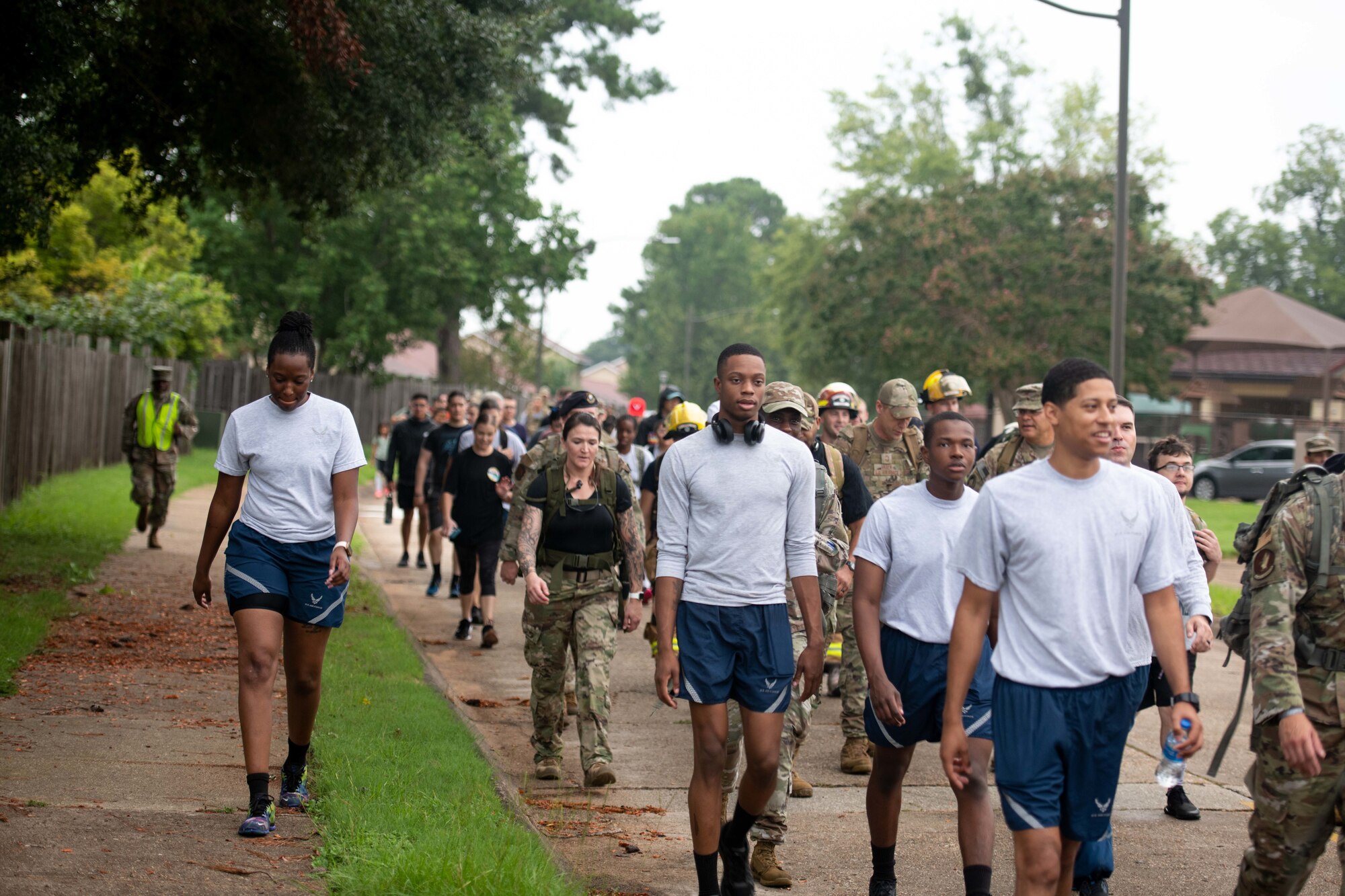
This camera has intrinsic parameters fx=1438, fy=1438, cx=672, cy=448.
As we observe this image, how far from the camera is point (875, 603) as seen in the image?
533 centimetres

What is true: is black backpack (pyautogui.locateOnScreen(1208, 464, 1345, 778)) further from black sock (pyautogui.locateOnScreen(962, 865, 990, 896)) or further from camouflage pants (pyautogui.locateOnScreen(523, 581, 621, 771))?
camouflage pants (pyautogui.locateOnScreen(523, 581, 621, 771))

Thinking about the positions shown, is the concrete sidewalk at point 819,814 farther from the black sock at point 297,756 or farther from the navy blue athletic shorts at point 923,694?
the black sock at point 297,756

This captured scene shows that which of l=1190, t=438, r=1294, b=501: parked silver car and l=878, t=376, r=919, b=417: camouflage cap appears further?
l=1190, t=438, r=1294, b=501: parked silver car

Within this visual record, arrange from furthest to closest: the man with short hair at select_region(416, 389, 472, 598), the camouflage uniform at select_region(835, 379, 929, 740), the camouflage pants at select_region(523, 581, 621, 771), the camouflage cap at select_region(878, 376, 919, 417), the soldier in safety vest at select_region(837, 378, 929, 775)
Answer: the man with short hair at select_region(416, 389, 472, 598)
the camouflage uniform at select_region(835, 379, 929, 740)
the camouflage cap at select_region(878, 376, 919, 417)
the soldier in safety vest at select_region(837, 378, 929, 775)
the camouflage pants at select_region(523, 581, 621, 771)

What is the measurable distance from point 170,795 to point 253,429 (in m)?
1.62

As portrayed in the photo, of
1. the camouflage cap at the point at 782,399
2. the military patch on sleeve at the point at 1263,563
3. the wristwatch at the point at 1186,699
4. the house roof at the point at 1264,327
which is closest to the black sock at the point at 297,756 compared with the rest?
the camouflage cap at the point at 782,399

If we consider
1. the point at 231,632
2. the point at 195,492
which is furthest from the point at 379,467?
the point at 231,632

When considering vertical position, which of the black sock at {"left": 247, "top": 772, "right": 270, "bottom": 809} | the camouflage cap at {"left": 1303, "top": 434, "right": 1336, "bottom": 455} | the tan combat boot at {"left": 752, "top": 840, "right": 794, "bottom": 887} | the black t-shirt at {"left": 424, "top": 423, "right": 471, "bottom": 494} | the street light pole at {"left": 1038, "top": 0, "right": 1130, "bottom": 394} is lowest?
the tan combat boot at {"left": 752, "top": 840, "right": 794, "bottom": 887}

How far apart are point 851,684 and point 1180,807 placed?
1905 millimetres

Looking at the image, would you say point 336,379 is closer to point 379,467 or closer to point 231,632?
point 379,467

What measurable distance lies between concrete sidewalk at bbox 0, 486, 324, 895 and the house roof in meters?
50.4

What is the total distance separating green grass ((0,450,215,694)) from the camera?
9.77 metres

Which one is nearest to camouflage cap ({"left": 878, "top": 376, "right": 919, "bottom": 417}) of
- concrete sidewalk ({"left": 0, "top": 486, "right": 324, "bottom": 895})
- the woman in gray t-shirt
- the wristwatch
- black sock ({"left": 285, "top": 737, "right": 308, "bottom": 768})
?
the woman in gray t-shirt

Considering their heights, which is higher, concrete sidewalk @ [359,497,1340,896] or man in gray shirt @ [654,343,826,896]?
man in gray shirt @ [654,343,826,896]
